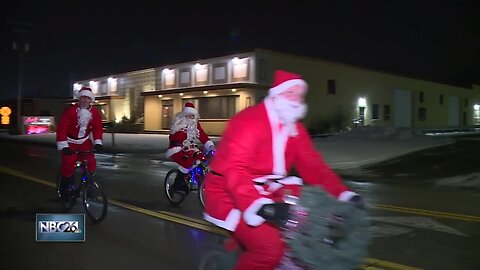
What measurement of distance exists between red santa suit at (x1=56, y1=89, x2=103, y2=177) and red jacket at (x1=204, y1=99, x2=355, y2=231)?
5055 mm

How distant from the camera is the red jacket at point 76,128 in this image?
24.9 ft

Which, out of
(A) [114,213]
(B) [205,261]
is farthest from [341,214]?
(A) [114,213]

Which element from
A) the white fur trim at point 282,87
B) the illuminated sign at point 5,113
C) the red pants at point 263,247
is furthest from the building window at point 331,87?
the red pants at point 263,247

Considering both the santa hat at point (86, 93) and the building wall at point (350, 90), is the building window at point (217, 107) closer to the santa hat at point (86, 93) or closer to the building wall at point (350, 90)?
the building wall at point (350, 90)

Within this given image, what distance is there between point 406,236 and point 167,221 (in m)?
3.48

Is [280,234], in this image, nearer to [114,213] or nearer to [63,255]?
[63,255]

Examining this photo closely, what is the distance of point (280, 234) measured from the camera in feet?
9.14

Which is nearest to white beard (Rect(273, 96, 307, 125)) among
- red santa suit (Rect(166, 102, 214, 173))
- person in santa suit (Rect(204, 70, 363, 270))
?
person in santa suit (Rect(204, 70, 363, 270))

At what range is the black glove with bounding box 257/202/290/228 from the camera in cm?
268

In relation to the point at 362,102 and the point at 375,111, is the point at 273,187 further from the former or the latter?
the point at 375,111

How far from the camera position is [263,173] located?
3.10m

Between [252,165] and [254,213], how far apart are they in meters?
0.41

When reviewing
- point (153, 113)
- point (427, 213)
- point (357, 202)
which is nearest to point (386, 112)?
point (153, 113)

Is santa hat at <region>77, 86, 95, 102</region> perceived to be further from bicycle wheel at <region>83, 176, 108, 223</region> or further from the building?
the building
